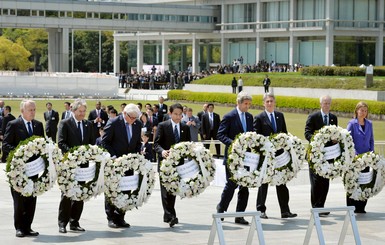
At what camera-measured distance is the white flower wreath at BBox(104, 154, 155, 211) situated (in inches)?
538

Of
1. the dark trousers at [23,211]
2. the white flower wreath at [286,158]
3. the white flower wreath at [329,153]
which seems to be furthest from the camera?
the white flower wreath at [329,153]

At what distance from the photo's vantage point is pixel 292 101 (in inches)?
2138

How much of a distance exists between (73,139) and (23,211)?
1350mm

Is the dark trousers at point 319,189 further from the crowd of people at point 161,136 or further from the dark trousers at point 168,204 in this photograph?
the dark trousers at point 168,204

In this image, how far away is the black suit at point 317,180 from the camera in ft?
51.6

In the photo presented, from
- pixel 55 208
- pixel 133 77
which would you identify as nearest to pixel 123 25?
pixel 133 77

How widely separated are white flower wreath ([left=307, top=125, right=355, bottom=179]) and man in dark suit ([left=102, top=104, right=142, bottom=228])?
2.99 metres

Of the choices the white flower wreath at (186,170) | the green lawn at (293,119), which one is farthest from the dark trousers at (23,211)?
the green lawn at (293,119)

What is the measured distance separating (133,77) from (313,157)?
6641 cm

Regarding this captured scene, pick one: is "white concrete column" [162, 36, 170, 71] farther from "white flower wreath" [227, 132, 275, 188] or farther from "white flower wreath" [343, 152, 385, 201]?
"white flower wreath" [227, 132, 275, 188]

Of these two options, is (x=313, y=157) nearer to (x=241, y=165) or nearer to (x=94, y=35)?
(x=241, y=165)

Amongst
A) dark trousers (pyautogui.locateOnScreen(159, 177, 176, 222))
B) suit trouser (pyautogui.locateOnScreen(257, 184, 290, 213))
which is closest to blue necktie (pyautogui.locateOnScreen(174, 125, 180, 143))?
dark trousers (pyautogui.locateOnScreen(159, 177, 176, 222))

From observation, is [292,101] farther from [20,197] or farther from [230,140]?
[20,197]

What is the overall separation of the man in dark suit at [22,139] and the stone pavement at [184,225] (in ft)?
0.68
